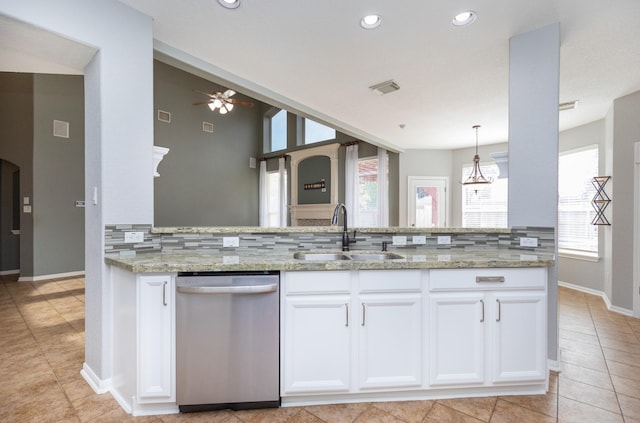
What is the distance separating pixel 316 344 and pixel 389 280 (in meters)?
0.59

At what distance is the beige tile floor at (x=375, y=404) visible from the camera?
1.78 m

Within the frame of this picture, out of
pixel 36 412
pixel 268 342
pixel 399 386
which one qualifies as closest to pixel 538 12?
pixel 399 386

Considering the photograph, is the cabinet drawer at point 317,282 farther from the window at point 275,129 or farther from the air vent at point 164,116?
the window at point 275,129

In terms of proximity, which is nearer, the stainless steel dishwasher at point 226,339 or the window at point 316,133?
the stainless steel dishwasher at point 226,339

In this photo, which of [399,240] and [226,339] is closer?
[226,339]

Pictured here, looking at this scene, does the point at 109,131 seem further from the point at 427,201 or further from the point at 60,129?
the point at 427,201

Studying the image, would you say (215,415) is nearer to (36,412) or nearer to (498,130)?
(36,412)

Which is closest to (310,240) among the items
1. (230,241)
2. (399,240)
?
(230,241)

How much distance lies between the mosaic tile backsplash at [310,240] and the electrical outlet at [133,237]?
0.07 feet

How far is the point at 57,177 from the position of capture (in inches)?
219

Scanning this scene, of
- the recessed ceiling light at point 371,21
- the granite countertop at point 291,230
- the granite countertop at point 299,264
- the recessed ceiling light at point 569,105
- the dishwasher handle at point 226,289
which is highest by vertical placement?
the recessed ceiling light at point 371,21

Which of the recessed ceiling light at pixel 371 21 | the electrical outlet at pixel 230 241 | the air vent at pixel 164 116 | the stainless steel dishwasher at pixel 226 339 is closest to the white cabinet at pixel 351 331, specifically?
the stainless steel dishwasher at pixel 226 339

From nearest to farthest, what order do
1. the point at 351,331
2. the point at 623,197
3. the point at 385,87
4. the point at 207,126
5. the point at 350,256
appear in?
the point at 351,331, the point at 350,256, the point at 385,87, the point at 623,197, the point at 207,126

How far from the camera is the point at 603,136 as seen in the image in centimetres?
458
